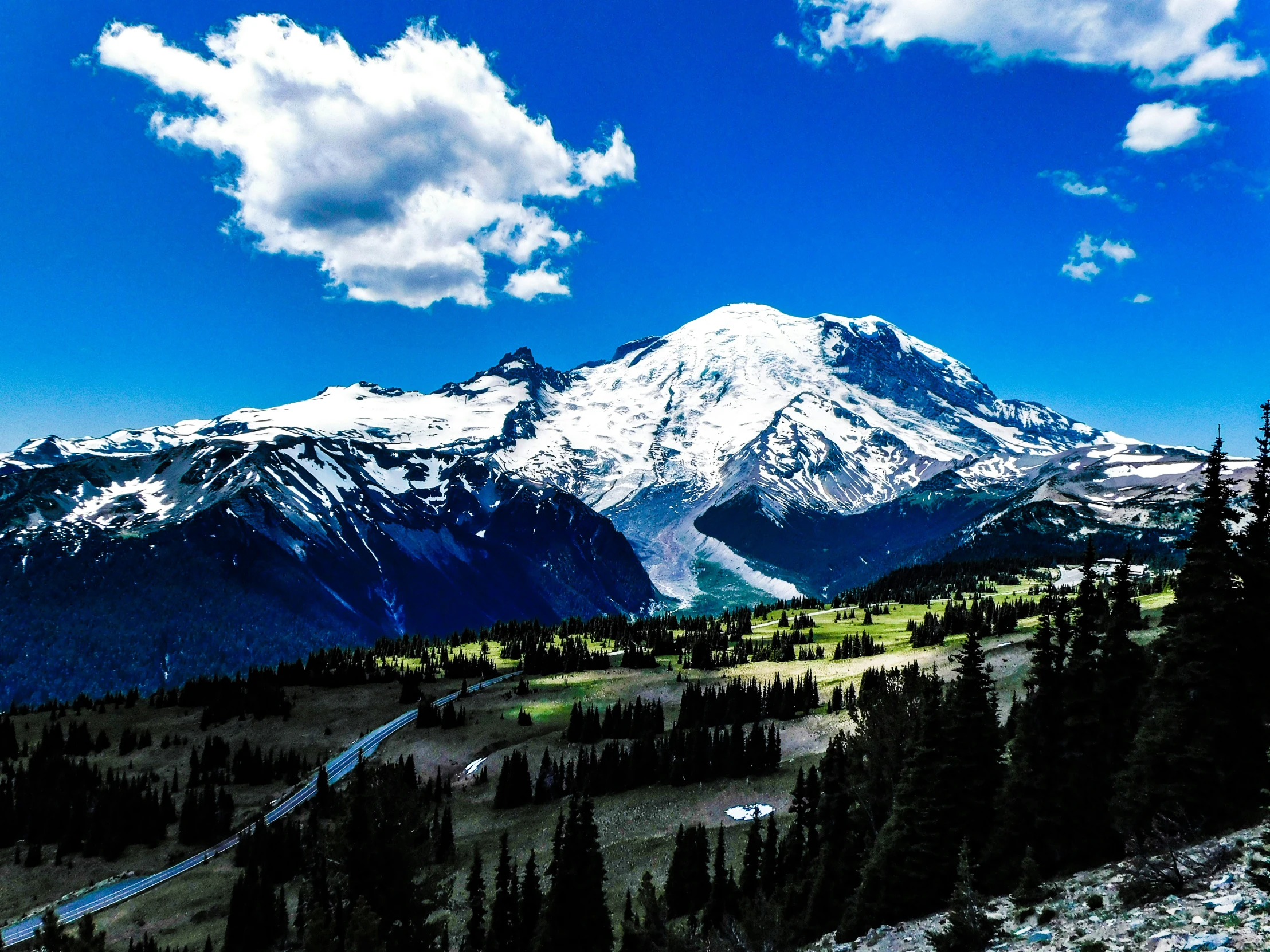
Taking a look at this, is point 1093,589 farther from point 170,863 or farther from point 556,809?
point 170,863

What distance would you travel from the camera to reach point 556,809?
122m

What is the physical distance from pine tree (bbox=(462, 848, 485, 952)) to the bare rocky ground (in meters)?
48.9

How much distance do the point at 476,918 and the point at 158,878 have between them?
77.5m

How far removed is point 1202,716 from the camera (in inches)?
1362

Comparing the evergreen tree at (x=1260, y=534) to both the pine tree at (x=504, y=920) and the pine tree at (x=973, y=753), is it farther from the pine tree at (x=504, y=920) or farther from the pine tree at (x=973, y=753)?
the pine tree at (x=504, y=920)

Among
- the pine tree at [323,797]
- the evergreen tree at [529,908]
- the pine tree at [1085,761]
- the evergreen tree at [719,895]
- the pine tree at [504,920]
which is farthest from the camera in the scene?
the pine tree at [323,797]

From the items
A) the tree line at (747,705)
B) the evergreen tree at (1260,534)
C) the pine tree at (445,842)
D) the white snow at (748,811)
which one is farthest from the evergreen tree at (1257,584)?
the tree line at (747,705)

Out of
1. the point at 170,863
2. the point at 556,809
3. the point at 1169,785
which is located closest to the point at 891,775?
the point at 1169,785

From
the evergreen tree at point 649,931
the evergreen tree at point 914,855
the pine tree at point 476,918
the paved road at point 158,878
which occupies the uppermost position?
the evergreen tree at point 914,855

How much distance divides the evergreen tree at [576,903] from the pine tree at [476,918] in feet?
51.3

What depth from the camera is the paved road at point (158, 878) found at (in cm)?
10425

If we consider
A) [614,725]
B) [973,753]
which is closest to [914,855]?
[973,753]

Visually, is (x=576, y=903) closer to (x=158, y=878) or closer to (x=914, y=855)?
(x=914, y=855)

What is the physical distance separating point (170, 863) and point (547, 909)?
98.7 meters
